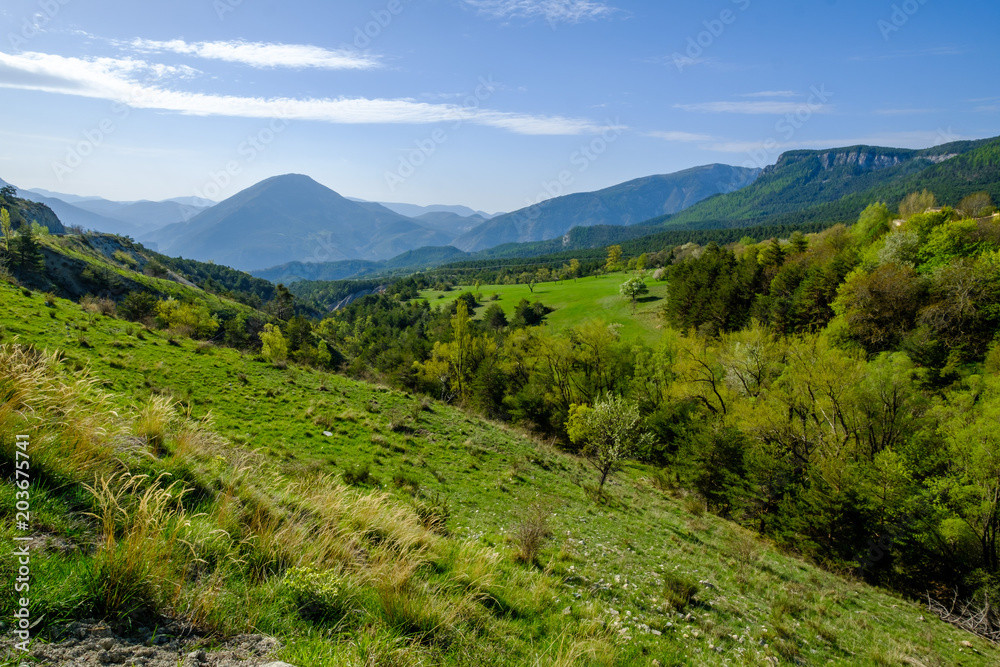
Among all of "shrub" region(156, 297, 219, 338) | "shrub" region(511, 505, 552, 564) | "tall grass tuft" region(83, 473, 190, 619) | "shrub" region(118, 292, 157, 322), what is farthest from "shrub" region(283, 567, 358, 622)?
"shrub" region(156, 297, 219, 338)

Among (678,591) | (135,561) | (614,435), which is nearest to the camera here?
(135,561)

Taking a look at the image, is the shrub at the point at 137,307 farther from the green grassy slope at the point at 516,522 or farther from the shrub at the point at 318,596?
the shrub at the point at 318,596

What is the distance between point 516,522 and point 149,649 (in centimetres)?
898

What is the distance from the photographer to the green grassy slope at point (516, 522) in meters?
5.66

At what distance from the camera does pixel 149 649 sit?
294 centimetres

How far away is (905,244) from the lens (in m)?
49.1

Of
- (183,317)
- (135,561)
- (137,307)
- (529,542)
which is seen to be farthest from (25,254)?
(529,542)

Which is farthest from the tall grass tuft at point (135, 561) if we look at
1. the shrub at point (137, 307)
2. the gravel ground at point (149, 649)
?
Answer: the shrub at point (137, 307)

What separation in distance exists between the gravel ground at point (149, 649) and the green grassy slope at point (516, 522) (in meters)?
0.25

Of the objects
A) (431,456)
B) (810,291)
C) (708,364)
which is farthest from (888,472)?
(810,291)

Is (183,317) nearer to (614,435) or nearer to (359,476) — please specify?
(359,476)

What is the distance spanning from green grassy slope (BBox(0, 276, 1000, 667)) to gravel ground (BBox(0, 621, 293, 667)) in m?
0.25

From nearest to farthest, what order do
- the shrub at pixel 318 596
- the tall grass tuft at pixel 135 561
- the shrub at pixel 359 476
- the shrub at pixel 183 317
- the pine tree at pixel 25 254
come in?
1. the tall grass tuft at pixel 135 561
2. the shrub at pixel 318 596
3. the shrub at pixel 359 476
4. the pine tree at pixel 25 254
5. the shrub at pixel 183 317

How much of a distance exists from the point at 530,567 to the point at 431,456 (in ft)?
28.4
